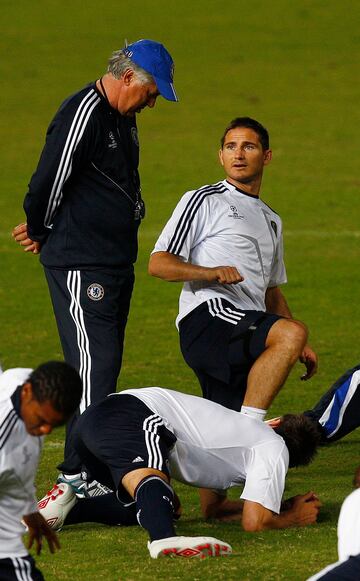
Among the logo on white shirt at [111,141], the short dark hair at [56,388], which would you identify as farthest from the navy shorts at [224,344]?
the short dark hair at [56,388]

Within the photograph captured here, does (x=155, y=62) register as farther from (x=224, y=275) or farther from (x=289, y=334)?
(x=289, y=334)

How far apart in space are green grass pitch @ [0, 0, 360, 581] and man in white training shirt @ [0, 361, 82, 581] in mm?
972

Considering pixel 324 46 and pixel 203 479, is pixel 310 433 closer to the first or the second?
pixel 203 479

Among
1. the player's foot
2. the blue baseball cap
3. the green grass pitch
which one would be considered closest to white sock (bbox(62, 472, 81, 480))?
the player's foot

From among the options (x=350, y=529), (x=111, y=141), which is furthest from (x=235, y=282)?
(x=350, y=529)

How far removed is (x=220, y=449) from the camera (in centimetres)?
682

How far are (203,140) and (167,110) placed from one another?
95.4 inches

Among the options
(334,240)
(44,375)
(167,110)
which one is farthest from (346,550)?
(167,110)

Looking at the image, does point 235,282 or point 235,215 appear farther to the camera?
point 235,215

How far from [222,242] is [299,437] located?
1347 millimetres

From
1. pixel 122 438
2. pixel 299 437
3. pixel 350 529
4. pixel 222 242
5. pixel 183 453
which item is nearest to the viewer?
pixel 350 529

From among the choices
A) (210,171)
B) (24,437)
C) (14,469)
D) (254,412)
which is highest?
(210,171)

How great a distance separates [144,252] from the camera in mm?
17578

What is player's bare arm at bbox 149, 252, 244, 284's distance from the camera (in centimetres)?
746
